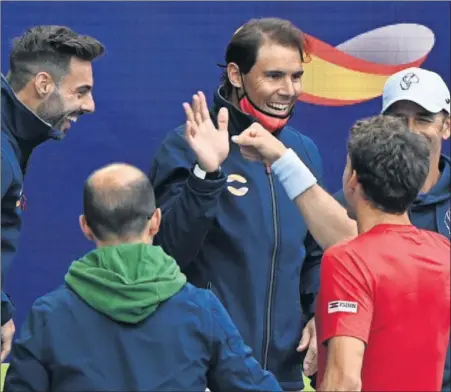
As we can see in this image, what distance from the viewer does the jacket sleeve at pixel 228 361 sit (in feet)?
7.57

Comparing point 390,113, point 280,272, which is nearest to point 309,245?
point 280,272

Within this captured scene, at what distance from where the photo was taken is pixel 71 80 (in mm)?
3217

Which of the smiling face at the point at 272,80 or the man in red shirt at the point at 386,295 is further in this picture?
the smiling face at the point at 272,80

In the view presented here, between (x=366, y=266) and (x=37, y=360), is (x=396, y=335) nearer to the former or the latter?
(x=366, y=266)

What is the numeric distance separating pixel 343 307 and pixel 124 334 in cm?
44

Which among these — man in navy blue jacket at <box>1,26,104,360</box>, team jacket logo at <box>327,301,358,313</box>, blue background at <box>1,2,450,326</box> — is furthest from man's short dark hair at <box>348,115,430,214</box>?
blue background at <box>1,2,450,326</box>

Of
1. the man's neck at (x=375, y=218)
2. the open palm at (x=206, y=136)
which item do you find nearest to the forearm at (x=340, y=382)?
the man's neck at (x=375, y=218)

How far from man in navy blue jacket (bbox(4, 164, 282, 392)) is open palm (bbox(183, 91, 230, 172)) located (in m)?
0.56

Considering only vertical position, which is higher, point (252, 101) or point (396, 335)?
point (252, 101)

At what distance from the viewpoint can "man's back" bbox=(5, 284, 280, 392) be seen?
226cm

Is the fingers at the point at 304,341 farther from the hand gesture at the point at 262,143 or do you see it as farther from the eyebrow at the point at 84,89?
the eyebrow at the point at 84,89

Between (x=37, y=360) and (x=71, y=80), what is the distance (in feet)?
3.77

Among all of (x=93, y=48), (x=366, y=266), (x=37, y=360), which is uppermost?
(x=93, y=48)

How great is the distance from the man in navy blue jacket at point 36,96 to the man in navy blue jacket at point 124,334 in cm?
67
